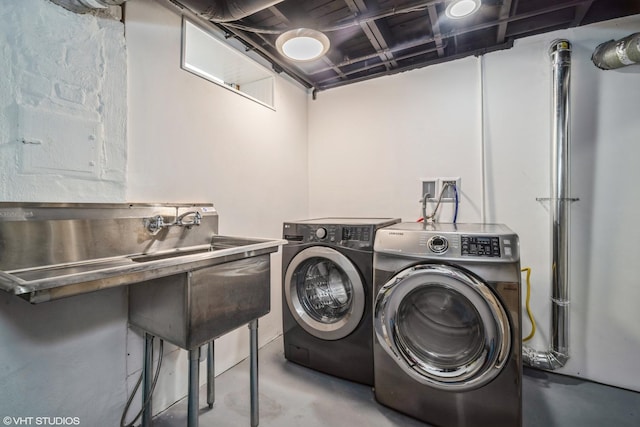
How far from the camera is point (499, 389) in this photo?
4.16 feet

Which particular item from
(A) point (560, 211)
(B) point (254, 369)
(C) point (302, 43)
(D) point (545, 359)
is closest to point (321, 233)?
(B) point (254, 369)

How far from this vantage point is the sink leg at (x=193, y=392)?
1.06 metres

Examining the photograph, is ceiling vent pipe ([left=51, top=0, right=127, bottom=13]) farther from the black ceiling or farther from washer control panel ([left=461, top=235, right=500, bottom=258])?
washer control panel ([left=461, top=235, right=500, bottom=258])

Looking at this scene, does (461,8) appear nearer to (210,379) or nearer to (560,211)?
(560,211)

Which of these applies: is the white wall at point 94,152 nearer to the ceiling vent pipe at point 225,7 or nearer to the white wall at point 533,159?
the ceiling vent pipe at point 225,7

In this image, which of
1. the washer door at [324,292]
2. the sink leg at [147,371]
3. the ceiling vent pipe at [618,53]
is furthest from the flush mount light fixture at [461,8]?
the sink leg at [147,371]

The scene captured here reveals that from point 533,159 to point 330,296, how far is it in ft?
5.70

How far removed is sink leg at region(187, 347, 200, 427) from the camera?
3.47 ft

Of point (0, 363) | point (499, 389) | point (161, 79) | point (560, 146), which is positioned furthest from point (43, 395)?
point (560, 146)

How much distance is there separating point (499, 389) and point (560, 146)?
4.92ft

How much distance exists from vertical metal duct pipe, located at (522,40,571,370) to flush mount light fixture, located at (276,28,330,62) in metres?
1.51

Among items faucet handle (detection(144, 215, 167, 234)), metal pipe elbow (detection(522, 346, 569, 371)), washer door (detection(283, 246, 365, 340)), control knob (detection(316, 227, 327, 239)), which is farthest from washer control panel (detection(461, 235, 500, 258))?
faucet handle (detection(144, 215, 167, 234))

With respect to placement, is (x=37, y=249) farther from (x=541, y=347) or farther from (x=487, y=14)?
(x=541, y=347)

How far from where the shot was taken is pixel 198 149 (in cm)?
170
